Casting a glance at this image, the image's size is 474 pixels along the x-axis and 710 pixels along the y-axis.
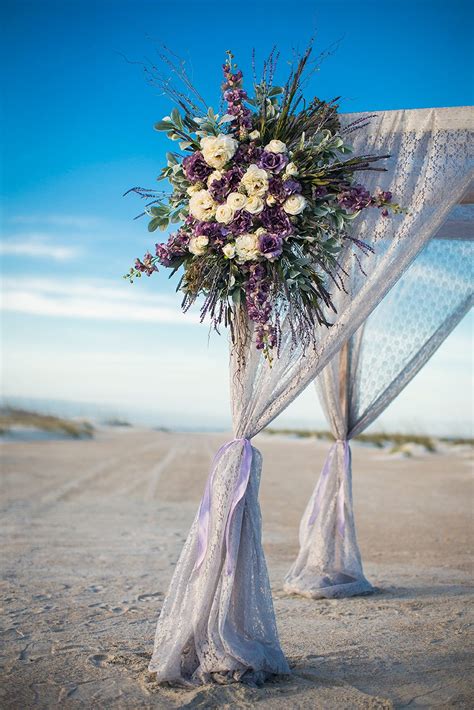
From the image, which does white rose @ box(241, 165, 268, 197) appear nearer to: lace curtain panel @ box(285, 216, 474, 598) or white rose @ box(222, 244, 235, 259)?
white rose @ box(222, 244, 235, 259)

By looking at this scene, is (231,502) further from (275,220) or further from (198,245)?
(275,220)

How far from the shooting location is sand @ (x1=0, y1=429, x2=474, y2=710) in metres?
3.28

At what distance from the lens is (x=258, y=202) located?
11.1ft

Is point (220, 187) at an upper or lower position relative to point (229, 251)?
upper

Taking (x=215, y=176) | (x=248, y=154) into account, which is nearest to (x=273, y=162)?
(x=248, y=154)

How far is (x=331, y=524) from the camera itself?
17.6ft

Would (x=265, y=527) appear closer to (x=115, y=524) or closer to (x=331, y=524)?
(x=115, y=524)

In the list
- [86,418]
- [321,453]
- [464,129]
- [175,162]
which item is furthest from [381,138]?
[86,418]

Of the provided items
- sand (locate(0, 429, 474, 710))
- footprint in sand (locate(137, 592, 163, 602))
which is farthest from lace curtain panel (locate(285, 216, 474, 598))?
footprint in sand (locate(137, 592, 163, 602))

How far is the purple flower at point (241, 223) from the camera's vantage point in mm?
3430

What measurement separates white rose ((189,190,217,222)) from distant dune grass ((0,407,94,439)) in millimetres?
19817

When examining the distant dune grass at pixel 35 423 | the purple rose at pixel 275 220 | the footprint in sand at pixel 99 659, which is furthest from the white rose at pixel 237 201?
the distant dune grass at pixel 35 423

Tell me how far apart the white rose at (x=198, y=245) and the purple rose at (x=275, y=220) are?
0.29 metres

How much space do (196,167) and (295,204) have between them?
0.54m
